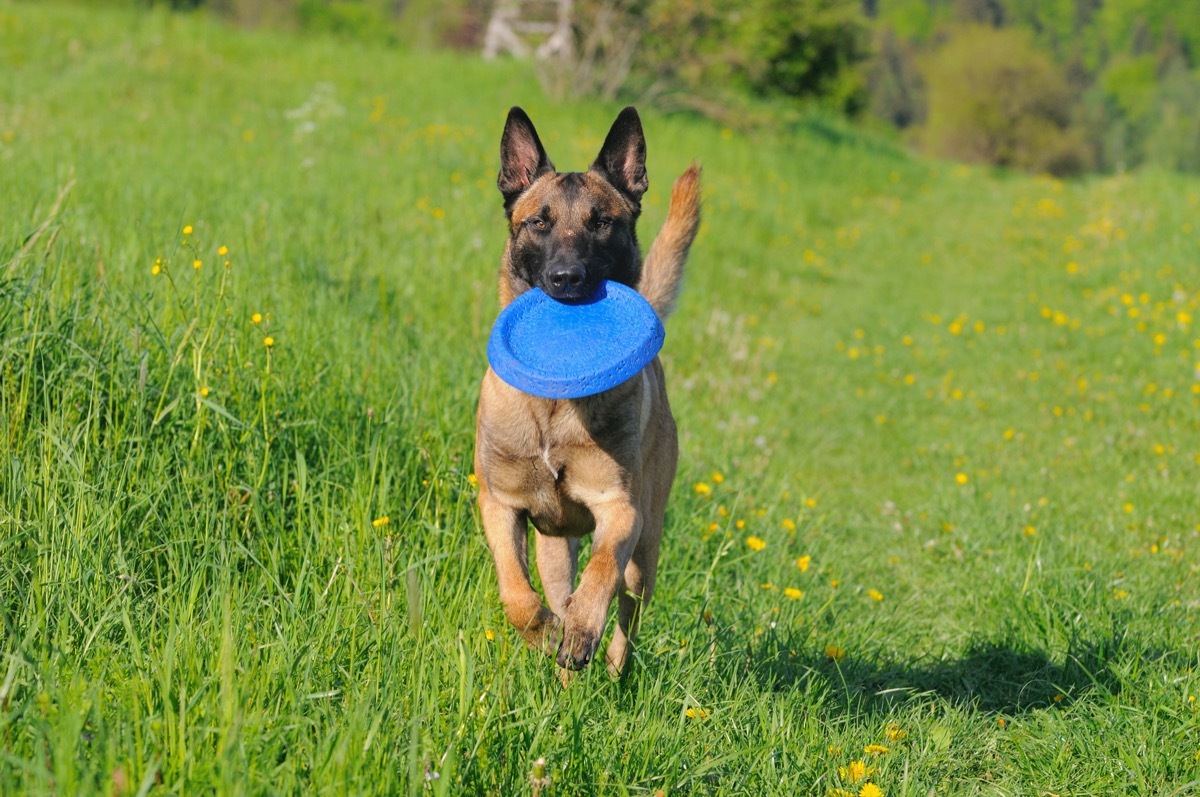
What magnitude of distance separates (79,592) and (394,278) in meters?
4.19

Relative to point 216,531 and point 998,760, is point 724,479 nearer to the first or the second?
point 998,760

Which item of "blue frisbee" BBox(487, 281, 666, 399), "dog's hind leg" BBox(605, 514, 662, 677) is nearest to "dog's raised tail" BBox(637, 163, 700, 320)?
"blue frisbee" BBox(487, 281, 666, 399)

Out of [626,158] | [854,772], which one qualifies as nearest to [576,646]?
[854,772]

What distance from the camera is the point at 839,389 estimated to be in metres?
9.02

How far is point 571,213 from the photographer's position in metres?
4.01

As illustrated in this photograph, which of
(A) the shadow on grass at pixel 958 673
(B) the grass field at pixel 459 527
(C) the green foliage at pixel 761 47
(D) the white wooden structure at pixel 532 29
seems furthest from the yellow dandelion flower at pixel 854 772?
(D) the white wooden structure at pixel 532 29

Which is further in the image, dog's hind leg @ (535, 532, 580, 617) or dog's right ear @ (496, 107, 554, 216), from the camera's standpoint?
dog's right ear @ (496, 107, 554, 216)

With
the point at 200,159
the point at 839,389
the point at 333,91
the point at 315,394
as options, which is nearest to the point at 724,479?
the point at 315,394

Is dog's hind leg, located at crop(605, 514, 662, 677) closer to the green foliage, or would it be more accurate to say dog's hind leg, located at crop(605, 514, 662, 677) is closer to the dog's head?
the dog's head

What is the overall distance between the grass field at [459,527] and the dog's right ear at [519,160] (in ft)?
3.33

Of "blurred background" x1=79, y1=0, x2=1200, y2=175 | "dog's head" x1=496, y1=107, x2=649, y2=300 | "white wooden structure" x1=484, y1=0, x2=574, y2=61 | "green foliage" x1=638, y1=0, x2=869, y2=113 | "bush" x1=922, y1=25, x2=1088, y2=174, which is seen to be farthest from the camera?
"bush" x1=922, y1=25, x2=1088, y2=174

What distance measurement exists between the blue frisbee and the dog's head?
0.24 ft

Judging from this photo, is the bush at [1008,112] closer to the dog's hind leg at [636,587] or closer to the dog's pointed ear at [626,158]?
the dog's pointed ear at [626,158]

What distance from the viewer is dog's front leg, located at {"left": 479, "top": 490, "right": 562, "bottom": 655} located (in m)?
3.16
